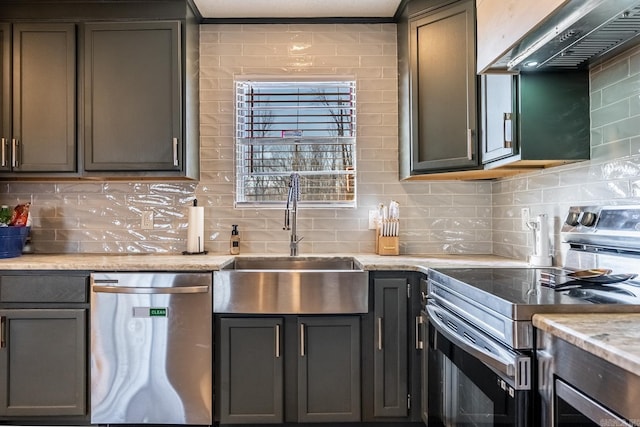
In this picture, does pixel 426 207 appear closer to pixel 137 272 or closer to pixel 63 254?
pixel 137 272

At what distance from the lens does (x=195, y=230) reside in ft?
8.52

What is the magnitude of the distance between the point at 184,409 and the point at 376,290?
113cm

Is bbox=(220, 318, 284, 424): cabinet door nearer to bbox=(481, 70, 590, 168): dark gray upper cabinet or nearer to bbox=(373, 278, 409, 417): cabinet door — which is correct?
bbox=(373, 278, 409, 417): cabinet door

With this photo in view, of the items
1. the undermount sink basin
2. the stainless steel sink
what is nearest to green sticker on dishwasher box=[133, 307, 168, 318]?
the stainless steel sink

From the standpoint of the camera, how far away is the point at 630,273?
1.47 m

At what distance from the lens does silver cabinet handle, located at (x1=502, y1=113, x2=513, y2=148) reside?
182 centimetres

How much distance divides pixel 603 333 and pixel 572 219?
1.05 m

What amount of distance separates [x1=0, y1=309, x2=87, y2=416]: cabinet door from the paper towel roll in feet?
2.32

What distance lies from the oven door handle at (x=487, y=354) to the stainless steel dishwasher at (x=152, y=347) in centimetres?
113

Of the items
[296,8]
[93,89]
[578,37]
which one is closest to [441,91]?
[578,37]

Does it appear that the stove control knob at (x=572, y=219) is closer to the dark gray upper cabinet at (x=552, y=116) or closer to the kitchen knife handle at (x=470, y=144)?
the dark gray upper cabinet at (x=552, y=116)

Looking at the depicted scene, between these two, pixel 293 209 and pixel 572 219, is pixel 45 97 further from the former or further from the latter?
pixel 572 219

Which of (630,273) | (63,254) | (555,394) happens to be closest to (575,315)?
(555,394)

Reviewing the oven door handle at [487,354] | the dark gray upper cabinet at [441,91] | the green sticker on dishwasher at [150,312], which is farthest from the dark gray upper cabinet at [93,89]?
the oven door handle at [487,354]
